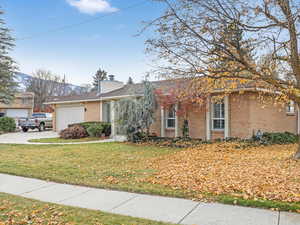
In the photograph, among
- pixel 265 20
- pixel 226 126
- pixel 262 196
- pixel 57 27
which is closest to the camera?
pixel 262 196

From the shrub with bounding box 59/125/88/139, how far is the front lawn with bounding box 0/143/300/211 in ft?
22.8

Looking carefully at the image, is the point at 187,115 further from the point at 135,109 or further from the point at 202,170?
the point at 202,170

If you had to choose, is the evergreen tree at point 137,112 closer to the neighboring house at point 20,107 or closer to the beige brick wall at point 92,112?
the beige brick wall at point 92,112

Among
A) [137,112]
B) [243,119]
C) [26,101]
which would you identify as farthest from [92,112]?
[26,101]

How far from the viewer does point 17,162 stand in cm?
845

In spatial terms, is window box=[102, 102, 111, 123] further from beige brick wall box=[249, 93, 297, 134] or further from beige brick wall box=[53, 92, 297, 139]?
beige brick wall box=[249, 93, 297, 134]

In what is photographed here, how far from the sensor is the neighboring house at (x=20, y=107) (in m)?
36.7

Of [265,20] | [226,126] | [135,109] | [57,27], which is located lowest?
[226,126]

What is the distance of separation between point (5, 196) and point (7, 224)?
1.54 meters

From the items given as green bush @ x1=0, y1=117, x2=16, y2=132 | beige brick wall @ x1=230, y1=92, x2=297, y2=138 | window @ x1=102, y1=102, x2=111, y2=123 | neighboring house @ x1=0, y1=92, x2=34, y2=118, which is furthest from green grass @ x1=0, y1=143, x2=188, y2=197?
neighboring house @ x1=0, y1=92, x2=34, y2=118

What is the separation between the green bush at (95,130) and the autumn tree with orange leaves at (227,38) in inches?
382

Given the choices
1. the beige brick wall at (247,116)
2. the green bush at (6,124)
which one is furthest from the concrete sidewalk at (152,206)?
the green bush at (6,124)

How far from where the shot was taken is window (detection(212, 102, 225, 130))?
13.1m

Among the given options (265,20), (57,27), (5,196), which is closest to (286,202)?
(5,196)
